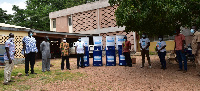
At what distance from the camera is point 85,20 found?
21953 mm

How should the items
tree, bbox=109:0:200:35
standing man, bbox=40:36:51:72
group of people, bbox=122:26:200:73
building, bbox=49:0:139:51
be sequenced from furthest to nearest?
building, bbox=49:0:139:51 < standing man, bbox=40:36:51:72 < group of people, bbox=122:26:200:73 < tree, bbox=109:0:200:35

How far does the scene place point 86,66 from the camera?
10.8 metres

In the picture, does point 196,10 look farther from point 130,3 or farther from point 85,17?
point 85,17

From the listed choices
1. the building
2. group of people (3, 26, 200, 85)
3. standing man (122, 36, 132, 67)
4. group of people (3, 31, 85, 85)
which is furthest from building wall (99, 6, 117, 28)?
group of people (3, 31, 85, 85)

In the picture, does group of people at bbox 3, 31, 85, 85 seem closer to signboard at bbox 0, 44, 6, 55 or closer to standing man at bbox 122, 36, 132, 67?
signboard at bbox 0, 44, 6, 55

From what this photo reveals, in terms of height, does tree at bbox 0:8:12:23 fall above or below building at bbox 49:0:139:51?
above

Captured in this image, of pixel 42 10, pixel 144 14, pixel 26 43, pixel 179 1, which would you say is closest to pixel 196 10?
pixel 179 1

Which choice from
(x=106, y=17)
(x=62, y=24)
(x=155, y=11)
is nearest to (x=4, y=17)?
(x=62, y=24)

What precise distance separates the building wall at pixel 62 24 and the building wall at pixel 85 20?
1488 millimetres

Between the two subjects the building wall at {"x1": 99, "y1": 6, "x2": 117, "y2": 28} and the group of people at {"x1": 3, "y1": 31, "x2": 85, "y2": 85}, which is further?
the building wall at {"x1": 99, "y1": 6, "x2": 117, "y2": 28}

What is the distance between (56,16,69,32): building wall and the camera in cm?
2400

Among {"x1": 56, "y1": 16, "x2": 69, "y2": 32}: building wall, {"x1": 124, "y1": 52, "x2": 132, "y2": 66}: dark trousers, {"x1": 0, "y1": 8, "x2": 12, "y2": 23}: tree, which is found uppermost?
{"x1": 0, "y1": 8, "x2": 12, "y2": 23}: tree

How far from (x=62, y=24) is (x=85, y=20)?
167 inches

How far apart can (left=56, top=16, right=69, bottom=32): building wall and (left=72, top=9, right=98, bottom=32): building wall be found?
149 cm
